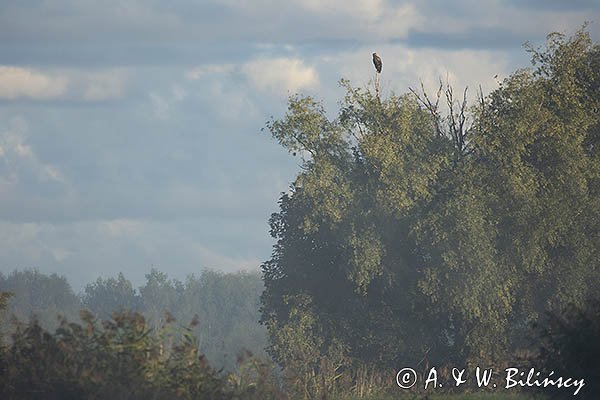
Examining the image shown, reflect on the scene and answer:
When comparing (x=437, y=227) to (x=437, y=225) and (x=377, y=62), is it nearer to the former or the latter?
(x=437, y=225)

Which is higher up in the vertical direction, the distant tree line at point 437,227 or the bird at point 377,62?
the bird at point 377,62

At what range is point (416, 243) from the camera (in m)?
43.5

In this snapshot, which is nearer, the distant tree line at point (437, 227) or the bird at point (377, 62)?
the distant tree line at point (437, 227)

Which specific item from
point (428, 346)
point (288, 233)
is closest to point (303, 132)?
point (288, 233)

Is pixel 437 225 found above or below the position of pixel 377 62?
below

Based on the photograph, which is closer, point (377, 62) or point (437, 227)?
point (437, 227)

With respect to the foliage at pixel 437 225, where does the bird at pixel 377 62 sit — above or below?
above

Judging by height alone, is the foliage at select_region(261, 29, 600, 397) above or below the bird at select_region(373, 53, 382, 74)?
below

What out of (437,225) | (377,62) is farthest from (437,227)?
(377,62)

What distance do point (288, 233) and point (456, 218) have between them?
26.8 ft

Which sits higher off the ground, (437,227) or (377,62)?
(377,62)

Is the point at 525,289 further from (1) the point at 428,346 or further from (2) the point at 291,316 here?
(2) the point at 291,316

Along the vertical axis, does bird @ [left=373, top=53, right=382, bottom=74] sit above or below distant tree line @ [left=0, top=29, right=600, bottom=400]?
above

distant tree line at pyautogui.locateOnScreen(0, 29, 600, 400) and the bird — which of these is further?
the bird
